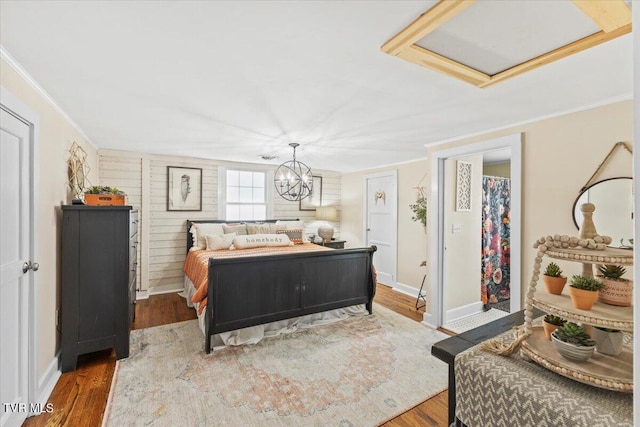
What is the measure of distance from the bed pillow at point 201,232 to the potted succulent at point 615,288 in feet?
14.7

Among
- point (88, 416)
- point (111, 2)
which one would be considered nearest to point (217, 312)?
point (88, 416)

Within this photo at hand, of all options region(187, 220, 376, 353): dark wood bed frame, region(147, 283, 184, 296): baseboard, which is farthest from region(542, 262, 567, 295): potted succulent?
region(147, 283, 184, 296): baseboard

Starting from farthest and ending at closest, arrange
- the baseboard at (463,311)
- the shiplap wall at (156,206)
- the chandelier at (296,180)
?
the shiplap wall at (156,206) → the chandelier at (296,180) → the baseboard at (463,311)

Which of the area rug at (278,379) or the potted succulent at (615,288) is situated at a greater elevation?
the potted succulent at (615,288)

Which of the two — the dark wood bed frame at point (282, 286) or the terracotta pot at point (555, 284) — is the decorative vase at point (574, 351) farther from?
the dark wood bed frame at point (282, 286)

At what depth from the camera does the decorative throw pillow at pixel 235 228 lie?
484 centimetres

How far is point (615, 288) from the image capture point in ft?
2.79

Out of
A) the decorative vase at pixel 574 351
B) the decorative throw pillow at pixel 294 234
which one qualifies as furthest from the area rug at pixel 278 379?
the decorative throw pillow at pixel 294 234

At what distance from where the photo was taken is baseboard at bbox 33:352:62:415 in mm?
2023

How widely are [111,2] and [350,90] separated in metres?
1.38

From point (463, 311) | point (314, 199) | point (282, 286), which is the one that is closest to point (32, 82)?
point (282, 286)

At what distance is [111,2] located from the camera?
3.93 feet

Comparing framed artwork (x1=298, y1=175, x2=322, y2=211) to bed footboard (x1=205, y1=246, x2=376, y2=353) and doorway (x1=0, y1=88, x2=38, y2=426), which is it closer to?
bed footboard (x1=205, y1=246, x2=376, y2=353)

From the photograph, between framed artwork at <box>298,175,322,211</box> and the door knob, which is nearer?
the door knob
